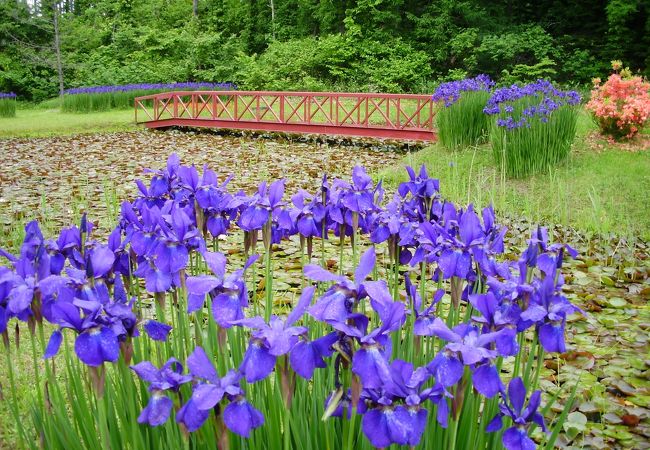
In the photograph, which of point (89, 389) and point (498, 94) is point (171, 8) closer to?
point (498, 94)

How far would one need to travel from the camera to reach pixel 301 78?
1842cm

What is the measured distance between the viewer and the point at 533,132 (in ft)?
21.2

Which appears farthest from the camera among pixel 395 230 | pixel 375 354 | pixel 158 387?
pixel 395 230

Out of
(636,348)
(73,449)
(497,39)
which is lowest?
(636,348)

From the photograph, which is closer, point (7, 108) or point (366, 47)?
point (7, 108)

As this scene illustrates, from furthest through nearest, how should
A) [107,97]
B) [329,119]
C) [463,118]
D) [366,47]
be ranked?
[366,47], [107,97], [329,119], [463,118]

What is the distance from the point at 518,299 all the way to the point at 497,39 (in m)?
18.0

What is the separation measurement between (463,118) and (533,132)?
175 centimetres

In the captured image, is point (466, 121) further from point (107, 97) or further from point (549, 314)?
point (107, 97)

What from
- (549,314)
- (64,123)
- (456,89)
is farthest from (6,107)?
(549,314)

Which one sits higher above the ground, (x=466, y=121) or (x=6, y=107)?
(x=6, y=107)

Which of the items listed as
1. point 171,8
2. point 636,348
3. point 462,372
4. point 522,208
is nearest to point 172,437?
point 462,372

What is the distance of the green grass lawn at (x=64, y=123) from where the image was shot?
12836 mm

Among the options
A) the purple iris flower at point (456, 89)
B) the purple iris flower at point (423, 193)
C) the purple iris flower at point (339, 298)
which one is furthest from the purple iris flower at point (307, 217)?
the purple iris flower at point (456, 89)
